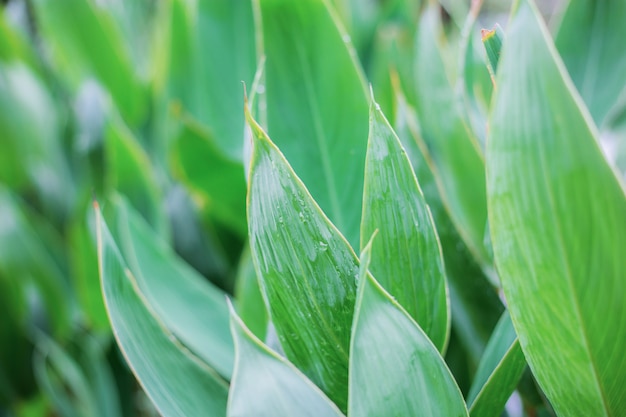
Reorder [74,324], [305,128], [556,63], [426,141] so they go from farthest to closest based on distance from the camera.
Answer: [74,324], [426,141], [305,128], [556,63]

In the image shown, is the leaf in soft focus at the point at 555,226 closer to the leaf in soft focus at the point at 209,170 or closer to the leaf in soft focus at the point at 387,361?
the leaf in soft focus at the point at 387,361

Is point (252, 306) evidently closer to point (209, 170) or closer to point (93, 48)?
point (209, 170)

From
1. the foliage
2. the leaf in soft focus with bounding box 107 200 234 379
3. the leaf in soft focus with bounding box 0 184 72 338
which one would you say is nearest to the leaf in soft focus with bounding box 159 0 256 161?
the foliage

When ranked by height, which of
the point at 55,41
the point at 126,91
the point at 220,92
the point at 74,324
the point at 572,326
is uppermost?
the point at 55,41

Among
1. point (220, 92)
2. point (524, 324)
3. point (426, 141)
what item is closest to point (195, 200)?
point (220, 92)

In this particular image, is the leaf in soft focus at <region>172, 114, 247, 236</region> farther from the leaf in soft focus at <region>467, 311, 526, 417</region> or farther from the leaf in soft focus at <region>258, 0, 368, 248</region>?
the leaf in soft focus at <region>467, 311, 526, 417</region>

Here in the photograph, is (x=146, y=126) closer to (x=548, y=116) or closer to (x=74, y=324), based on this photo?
(x=74, y=324)
